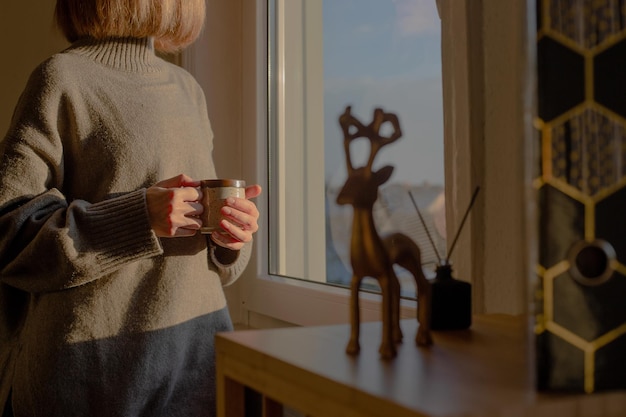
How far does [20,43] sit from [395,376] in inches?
74.0

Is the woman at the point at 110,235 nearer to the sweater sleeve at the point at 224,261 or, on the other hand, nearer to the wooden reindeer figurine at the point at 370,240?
the sweater sleeve at the point at 224,261

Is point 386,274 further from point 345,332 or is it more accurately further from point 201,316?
point 201,316

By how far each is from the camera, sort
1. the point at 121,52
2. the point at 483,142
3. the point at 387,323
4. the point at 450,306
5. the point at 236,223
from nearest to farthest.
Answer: the point at 387,323 < the point at 450,306 < the point at 483,142 < the point at 236,223 < the point at 121,52

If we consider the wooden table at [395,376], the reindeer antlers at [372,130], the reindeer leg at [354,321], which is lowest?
the wooden table at [395,376]

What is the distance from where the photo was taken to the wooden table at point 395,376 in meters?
0.51

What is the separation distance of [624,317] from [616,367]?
4 centimetres

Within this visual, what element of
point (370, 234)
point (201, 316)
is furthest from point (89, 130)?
point (370, 234)

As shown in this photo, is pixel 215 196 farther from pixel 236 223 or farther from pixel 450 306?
pixel 450 306

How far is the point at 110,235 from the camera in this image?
1.13 m

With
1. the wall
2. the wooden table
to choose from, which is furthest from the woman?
the wall

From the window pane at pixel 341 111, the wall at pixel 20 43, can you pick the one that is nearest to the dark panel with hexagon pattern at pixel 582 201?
the window pane at pixel 341 111

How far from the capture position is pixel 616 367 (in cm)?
54

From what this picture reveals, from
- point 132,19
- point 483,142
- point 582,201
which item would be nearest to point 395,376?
point 582,201

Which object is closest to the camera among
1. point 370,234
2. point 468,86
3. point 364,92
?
point 370,234
